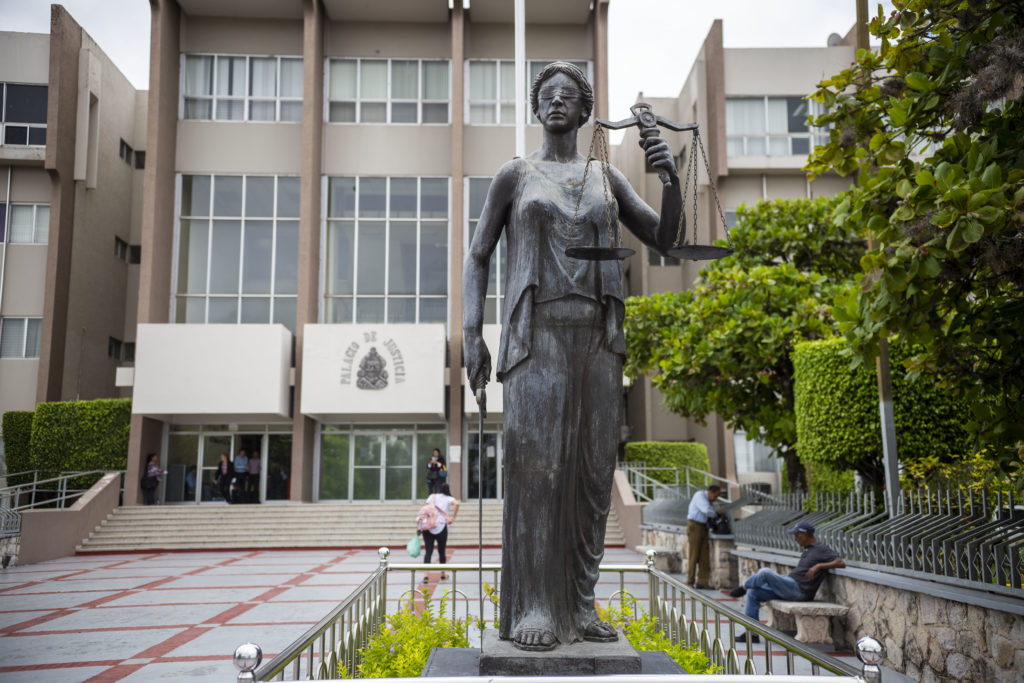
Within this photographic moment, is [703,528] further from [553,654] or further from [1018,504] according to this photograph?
[553,654]

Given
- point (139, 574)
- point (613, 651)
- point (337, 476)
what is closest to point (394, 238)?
point (337, 476)

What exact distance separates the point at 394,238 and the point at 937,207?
23427 millimetres

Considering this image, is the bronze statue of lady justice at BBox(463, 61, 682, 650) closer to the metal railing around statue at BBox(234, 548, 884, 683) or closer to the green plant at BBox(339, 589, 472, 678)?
the metal railing around statue at BBox(234, 548, 884, 683)

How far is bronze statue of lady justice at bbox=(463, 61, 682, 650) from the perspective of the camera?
3.85m

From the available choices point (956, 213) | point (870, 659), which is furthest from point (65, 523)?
point (870, 659)

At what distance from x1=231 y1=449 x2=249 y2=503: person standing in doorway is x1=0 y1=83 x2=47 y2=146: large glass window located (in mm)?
12603

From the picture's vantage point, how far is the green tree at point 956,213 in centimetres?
481

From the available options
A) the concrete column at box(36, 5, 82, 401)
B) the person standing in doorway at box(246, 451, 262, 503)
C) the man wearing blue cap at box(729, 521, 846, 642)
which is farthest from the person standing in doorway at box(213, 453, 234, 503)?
the man wearing blue cap at box(729, 521, 846, 642)

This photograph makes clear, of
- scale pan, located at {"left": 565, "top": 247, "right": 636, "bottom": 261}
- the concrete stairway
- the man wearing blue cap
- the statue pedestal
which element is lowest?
the concrete stairway

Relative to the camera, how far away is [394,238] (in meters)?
27.3

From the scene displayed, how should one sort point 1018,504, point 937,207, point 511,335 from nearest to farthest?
point 511,335, point 937,207, point 1018,504

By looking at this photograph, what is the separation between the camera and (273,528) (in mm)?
21703

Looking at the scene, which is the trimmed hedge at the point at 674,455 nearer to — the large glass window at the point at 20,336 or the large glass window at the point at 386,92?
the large glass window at the point at 386,92

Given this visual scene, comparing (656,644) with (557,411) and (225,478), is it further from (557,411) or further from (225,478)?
(225,478)
